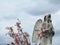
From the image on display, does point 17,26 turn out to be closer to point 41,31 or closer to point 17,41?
point 17,41

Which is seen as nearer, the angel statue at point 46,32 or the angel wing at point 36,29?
the angel statue at point 46,32

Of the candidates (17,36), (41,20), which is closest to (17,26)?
(17,36)

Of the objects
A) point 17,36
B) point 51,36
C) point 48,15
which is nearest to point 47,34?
point 51,36

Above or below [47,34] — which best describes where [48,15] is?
above

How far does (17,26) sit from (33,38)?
170 cm

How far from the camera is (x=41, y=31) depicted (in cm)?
1691

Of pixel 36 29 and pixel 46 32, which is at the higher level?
pixel 36 29

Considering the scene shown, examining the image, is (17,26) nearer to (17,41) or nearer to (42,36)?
(17,41)

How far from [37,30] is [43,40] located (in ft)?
3.59

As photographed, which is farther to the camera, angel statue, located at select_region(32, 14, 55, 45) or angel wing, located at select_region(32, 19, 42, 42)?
angel wing, located at select_region(32, 19, 42, 42)

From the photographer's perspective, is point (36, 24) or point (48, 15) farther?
point (36, 24)

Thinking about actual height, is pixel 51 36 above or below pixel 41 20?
below

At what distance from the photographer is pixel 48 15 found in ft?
55.5

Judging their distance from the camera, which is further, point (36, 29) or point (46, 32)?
point (36, 29)
